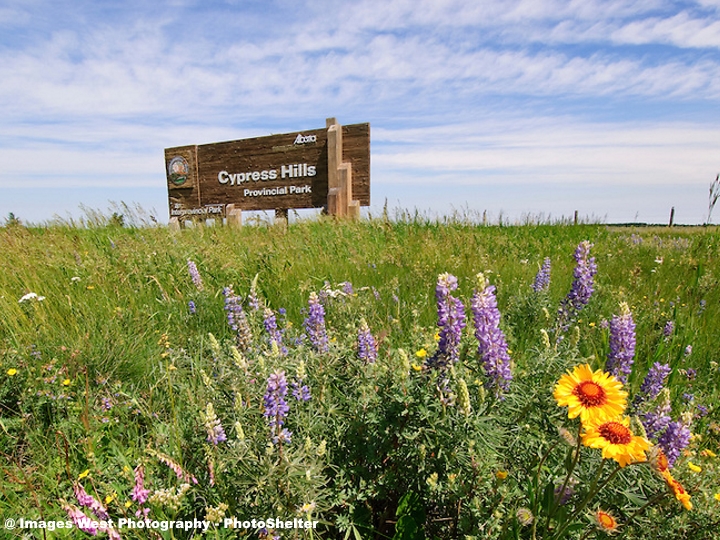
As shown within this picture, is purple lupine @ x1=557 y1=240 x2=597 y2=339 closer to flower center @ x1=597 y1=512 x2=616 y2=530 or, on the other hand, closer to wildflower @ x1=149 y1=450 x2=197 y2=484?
flower center @ x1=597 y1=512 x2=616 y2=530

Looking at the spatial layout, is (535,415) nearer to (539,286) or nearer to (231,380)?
(231,380)

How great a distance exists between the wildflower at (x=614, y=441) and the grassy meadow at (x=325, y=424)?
4 centimetres

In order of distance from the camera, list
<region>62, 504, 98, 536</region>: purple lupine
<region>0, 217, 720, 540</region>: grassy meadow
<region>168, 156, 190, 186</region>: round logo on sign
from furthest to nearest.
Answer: <region>168, 156, 190, 186</region>: round logo on sign < <region>62, 504, 98, 536</region>: purple lupine < <region>0, 217, 720, 540</region>: grassy meadow

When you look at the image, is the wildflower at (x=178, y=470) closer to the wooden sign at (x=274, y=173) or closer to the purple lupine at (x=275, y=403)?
the purple lupine at (x=275, y=403)

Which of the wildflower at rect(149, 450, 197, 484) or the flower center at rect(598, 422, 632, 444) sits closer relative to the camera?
the flower center at rect(598, 422, 632, 444)

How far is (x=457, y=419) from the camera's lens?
54.1 inches

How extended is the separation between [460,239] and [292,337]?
14.4 ft

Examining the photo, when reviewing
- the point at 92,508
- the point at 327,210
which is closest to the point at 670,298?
the point at 92,508

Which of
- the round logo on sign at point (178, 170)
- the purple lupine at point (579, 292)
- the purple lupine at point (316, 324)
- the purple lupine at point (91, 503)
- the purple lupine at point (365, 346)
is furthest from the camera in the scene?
the round logo on sign at point (178, 170)

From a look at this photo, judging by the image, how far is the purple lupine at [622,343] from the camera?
1911 mm

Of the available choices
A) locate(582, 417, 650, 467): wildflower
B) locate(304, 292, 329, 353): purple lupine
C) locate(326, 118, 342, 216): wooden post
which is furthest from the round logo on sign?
locate(582, 417, 650, 467): wildflower

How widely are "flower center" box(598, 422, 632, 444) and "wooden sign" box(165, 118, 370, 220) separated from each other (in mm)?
9229

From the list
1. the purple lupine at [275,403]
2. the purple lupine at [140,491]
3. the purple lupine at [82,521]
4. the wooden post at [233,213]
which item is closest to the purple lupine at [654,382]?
the purple lupine at [275,403]

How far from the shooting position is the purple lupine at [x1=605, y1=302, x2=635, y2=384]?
1911mm
